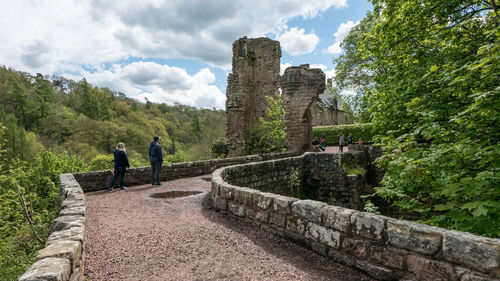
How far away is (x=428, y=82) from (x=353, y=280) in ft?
14.5

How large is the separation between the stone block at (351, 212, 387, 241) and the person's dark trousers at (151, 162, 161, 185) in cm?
714

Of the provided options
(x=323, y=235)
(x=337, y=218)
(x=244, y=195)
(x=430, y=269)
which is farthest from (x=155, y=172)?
(x=430, y=269)

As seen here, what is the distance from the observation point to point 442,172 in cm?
446

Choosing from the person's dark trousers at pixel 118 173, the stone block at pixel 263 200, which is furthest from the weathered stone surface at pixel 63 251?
the person's dark trousers at pixel 118 173

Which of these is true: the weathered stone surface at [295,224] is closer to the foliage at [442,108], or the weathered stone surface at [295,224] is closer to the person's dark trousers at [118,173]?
the foliage at [442,108]

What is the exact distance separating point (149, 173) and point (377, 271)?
342 inches

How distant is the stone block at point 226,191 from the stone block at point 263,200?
719 millimetres

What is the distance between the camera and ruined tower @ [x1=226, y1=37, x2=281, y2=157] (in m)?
20.4

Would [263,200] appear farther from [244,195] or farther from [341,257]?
[341,257]

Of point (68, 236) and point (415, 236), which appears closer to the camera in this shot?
point (415, 236)

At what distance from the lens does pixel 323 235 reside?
11.1 ft

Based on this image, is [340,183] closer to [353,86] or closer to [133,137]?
[353,86]

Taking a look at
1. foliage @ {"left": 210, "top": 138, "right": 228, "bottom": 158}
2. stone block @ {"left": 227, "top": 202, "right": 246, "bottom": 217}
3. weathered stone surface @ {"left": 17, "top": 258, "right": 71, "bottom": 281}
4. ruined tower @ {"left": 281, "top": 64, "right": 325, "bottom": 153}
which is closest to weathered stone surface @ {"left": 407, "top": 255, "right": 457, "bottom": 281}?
stone block @ {"left": 227, "top": 202, "right": 246, "bottom": 217}

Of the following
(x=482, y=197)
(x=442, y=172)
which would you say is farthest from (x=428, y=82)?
(x=482, y=197)
